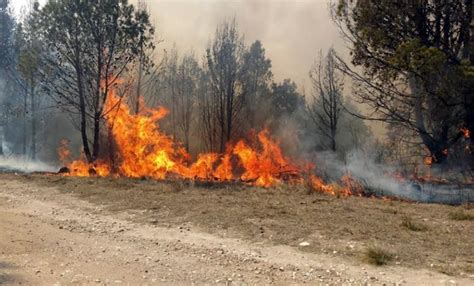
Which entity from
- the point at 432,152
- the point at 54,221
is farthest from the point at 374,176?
the point at 54,221

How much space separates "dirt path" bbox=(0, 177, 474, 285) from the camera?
239 inches

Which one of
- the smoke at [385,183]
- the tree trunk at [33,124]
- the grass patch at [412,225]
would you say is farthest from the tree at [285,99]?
the grass patch at [412,225]

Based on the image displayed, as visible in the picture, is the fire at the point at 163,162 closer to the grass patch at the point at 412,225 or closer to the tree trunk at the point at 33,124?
the grass patch at the point at 412,225

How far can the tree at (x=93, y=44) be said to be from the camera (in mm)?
19281

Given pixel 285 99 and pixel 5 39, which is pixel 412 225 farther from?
pixel 5 39

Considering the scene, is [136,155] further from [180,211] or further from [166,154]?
[180,211]

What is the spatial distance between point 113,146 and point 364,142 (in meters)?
15.2

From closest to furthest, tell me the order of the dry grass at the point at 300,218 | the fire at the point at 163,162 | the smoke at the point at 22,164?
the dry grass at the point at 300,218
the fire at the point at 163,162
the smoke at the point at 22,164

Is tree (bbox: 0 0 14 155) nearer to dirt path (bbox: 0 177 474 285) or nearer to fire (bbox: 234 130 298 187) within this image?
fire (bbox: 234 130 298 187)

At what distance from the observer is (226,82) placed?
2480 cm

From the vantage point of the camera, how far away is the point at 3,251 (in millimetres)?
7410

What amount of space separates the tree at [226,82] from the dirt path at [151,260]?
15.3 meters

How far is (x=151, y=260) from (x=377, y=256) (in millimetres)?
3619

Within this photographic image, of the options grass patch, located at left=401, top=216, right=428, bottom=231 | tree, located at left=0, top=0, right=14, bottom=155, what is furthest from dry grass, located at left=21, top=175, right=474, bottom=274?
tree, located at left=0, top=0, right=14, bottom=155
